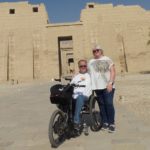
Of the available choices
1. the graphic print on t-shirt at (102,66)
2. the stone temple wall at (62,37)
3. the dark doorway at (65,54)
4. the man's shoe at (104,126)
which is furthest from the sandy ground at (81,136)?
the dark doorway at (65,54)

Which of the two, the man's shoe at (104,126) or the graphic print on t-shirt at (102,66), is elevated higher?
the graphic print on t-shirt at (102,66)

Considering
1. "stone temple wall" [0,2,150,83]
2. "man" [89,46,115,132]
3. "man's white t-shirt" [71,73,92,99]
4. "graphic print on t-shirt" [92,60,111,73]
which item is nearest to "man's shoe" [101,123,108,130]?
"man" [89,46,115,132]

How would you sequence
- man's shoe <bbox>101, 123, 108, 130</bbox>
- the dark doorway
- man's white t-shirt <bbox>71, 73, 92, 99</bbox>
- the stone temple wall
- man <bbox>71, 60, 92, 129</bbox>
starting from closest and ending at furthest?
man <bbox>71, 60, 92, 129</bbox> < man's white t-shirt <bbox>71, 73, 92, 99</bbox> < man's shoe <bbox>101, 123, 108, 130</bbox> < the stone temple wall < the dark doorway

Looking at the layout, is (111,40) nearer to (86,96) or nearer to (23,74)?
(23,74)

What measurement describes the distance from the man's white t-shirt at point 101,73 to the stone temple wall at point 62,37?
102 ft

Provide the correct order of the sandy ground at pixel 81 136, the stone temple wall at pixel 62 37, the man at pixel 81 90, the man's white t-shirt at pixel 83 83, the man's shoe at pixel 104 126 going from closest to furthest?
1. the sandy ground at pixel 81 136
2. the man at pixel 81 90
3. the man's white t-shirt at pixel 83 83
4. the man's shoe at pixel 104 126
5. the stone temple wall at pixel 62 37

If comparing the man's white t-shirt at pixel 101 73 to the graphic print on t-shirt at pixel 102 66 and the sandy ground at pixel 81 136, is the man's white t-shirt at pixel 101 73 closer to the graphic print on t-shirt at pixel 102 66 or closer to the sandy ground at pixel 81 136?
the graphic print on t-shirt at pixel 102 66

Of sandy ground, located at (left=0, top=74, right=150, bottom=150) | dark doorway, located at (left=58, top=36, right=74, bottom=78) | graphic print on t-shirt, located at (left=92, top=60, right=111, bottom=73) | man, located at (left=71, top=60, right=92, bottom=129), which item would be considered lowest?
sandy ground, located at (left=0, top=74, right=150, bottom=150)

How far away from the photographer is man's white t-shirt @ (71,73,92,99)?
6074 mm

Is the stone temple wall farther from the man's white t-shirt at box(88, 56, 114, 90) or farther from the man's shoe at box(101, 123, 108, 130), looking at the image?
the man's white t-shirt at box(88, 56, 114, 90)

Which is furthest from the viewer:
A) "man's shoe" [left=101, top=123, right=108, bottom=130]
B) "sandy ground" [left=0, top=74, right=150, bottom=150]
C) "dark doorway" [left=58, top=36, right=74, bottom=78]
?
"dark doorway" [left=58, top=36, right=74, bottom=78]

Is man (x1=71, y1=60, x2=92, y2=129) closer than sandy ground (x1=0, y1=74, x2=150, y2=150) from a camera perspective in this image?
No

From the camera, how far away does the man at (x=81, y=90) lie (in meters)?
5.88

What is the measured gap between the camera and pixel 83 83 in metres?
6.18
